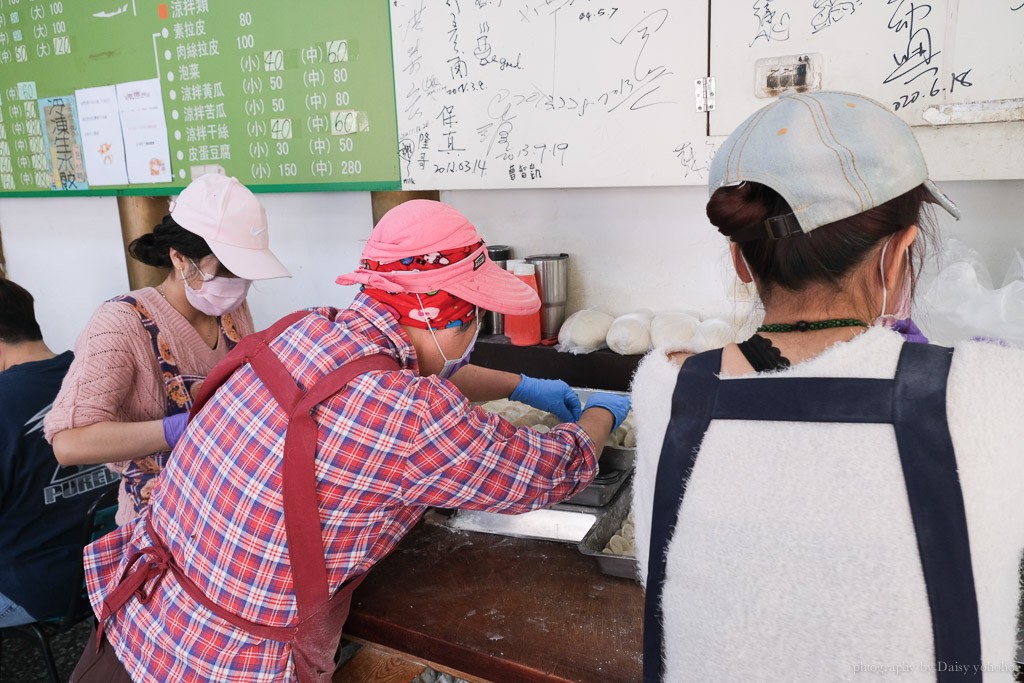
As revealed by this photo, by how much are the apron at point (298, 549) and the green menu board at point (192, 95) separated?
161 cm

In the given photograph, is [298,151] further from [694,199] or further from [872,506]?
[872,506]

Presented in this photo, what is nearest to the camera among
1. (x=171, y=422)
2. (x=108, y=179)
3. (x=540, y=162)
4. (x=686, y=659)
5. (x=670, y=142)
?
(x=686, y=659)

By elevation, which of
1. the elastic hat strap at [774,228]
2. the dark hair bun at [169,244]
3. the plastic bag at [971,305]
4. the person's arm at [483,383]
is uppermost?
the elastic hat strap at [774,228]

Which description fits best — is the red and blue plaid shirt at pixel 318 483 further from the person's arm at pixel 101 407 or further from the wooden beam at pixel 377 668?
the person's arm at pixel 101 407

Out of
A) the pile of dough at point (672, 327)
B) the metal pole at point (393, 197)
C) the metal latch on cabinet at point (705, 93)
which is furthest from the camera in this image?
the metal pole at point (393, 197)

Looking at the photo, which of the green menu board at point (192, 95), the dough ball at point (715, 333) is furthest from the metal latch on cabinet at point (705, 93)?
the green menu board at point (192, 95)

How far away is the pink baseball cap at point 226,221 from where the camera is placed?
6.22 ft

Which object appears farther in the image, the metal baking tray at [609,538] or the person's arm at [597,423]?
the person's arm at [597,423]

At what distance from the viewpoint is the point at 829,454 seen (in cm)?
72

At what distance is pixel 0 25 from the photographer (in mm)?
3773

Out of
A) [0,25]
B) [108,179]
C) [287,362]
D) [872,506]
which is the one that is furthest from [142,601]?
[0,25]

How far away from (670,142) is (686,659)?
65.0 inches

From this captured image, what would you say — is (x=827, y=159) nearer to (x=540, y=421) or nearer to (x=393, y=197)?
(x=540, y=421)
